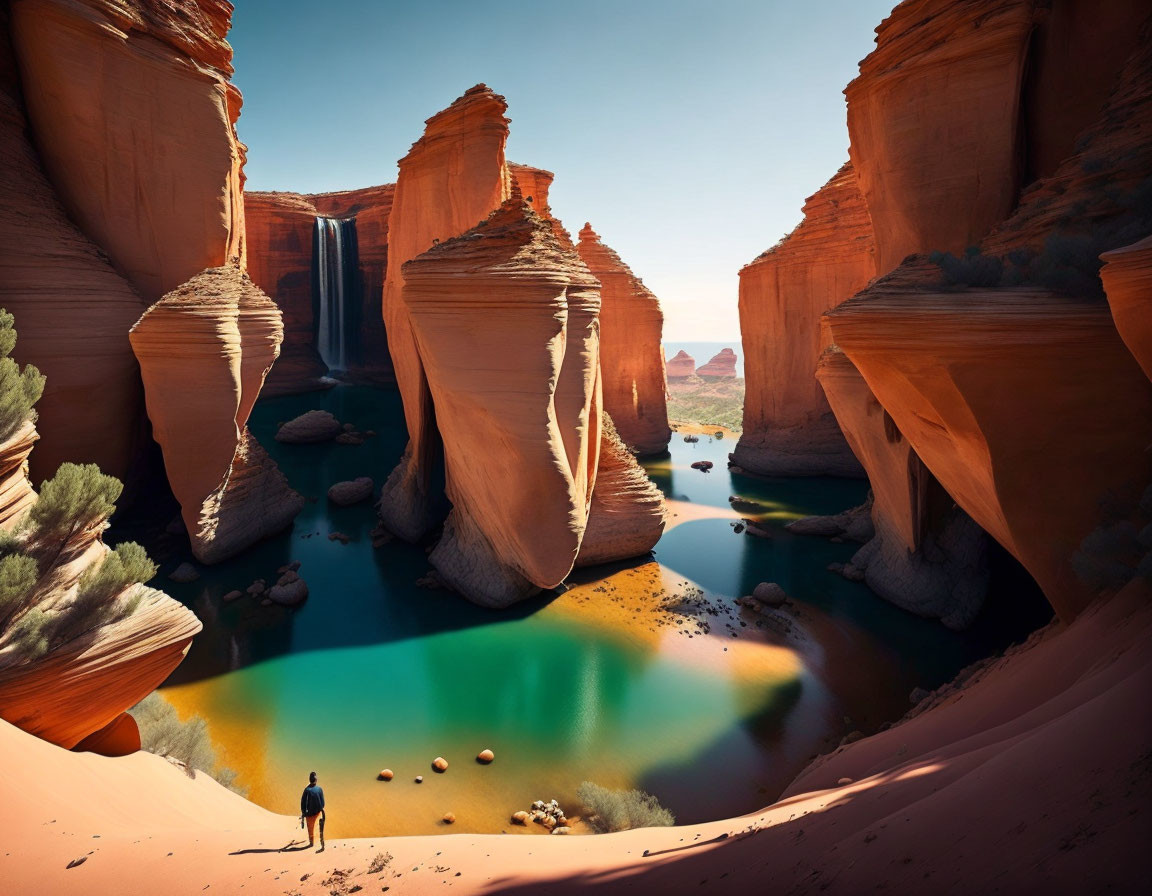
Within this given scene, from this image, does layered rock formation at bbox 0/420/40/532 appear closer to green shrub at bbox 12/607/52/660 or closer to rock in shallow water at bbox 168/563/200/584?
green shrub at bbox 12/607/52/660

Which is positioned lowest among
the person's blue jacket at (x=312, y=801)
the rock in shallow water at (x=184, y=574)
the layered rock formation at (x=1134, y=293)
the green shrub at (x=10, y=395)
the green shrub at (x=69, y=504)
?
the rock in shallow water at (x=184, y=574)

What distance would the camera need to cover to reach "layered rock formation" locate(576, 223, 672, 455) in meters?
25.7

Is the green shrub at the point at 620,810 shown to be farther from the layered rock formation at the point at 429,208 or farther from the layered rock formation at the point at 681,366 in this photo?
the layered rock formation at the point at 681,366

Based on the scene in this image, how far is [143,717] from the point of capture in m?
7.11

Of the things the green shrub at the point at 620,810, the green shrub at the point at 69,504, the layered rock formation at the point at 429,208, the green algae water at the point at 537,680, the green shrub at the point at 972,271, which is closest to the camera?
the green shrub at the point at 69,504

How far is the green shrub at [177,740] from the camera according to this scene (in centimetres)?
673

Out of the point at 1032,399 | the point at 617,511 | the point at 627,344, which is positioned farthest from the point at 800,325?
the point at 1032,399

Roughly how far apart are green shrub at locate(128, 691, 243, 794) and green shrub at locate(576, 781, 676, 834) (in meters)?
4.15

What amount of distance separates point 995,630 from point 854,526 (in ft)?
16.9

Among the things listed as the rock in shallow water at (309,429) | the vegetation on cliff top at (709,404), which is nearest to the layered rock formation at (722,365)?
the vegetation on cliff top at (709,404)

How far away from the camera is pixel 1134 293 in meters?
4.24

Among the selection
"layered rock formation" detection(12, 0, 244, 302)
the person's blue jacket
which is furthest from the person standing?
"layered rock formation" detection(12, 0, 244, 302)

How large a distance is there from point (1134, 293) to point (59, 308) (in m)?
15.4

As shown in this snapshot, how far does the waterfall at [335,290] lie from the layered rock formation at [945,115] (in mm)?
24150
